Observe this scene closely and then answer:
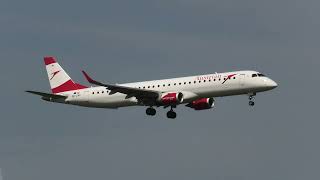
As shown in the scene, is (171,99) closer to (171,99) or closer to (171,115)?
(171,99)

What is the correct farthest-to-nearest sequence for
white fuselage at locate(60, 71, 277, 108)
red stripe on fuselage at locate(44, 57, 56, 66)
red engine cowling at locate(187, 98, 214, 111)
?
red stripe on fuselage at locate(44, 57, 56, 66) → red engine cowling at locate(187, 98, 214, 111) → white fuselage at locate(60, 71, 277, 108)

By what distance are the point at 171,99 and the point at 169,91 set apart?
187cm

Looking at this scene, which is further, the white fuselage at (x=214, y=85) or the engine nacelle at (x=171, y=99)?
the engine nacelle at (x=171, y=99)

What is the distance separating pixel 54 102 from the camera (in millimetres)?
108875

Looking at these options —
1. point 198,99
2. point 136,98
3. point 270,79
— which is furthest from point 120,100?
point 270,79

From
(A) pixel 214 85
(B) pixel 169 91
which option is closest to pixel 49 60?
(B) pixel 169 91

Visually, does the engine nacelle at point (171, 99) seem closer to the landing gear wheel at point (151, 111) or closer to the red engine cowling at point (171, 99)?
the red engine cowling at point (171, 99)

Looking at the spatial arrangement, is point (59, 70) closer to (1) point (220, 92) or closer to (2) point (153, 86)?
(2) point (153, 86)

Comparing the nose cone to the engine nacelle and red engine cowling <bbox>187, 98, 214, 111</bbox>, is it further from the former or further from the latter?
red engine cowling <bbox>187, 98, 214, 111</bbox>

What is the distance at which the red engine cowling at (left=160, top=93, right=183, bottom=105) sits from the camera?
3922 inches

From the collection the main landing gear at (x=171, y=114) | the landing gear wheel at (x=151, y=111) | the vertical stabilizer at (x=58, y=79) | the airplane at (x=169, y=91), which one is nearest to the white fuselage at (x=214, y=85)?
the airplane at (x=169, y=91)

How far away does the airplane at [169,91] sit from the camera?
9831 centimetres

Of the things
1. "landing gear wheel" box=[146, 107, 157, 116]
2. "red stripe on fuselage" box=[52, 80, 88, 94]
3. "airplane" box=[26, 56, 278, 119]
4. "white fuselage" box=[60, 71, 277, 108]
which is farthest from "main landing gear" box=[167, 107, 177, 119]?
"red stripe on fuselage" box=[52, 80, 88, 94]

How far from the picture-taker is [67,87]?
111188 millimetres
